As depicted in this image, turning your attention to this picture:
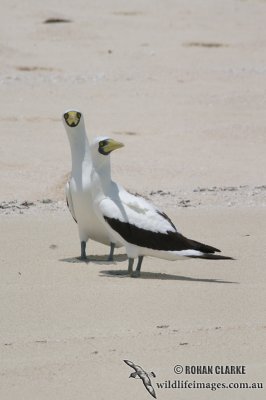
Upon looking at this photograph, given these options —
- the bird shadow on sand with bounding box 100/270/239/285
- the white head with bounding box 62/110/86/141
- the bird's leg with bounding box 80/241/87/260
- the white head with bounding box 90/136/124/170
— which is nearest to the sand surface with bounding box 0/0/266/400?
the bird shadow on sand with bounding box 100/270/239/285

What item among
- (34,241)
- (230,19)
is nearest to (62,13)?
(230,19)

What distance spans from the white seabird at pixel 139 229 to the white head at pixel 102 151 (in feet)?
0.53

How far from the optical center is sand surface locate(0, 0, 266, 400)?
22.7 feet

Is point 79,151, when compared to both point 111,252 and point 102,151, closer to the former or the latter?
point 102,151

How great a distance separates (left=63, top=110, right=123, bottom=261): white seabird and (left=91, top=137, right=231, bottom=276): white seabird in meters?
0.21

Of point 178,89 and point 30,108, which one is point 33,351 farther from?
point 178,89

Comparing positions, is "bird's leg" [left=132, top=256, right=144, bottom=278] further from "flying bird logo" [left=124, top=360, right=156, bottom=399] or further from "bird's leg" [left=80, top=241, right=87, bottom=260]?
"flying bird logo" [left=124, top=360, right=156, bottom=399]

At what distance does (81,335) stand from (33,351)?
0.39 m

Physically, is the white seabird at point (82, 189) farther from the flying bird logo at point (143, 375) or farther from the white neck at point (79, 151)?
the flying bird logo at point (143, 375)

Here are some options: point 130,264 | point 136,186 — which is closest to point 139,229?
point 130,264

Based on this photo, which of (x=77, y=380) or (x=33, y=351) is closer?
(x=77, y=380)

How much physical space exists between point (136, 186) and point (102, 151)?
3.94 metres

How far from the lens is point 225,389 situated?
Answer: 21.1 ft

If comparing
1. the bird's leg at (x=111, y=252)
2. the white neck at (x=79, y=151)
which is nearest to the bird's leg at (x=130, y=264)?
the bird's leg at (x=111, y=252)
